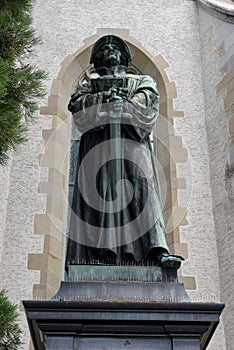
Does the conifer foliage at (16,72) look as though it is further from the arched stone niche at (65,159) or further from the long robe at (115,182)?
the arched stone niche at (65,159)

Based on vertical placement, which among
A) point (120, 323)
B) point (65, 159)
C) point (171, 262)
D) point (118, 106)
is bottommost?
point (120, 323)

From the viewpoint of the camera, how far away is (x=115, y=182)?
2.98 meters

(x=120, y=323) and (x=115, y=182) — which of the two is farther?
(x=115, y=182)

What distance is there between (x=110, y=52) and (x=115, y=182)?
0.81 metres

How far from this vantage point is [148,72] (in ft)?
26.1

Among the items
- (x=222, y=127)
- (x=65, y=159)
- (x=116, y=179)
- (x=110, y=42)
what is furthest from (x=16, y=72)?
(x=222, y=127)

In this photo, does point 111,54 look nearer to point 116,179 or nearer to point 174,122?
point 116,179

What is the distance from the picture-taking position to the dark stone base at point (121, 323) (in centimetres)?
244

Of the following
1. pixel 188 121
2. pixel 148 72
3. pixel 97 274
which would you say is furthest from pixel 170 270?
pixel 148 72

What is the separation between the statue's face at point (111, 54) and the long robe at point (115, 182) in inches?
4.4

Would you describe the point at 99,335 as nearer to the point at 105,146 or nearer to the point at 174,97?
the point at 105,146

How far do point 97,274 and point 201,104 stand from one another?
17.2ft

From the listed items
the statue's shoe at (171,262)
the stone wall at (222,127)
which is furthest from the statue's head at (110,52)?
the stone wall at (222,127)

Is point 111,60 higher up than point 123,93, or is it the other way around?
point 111,60
